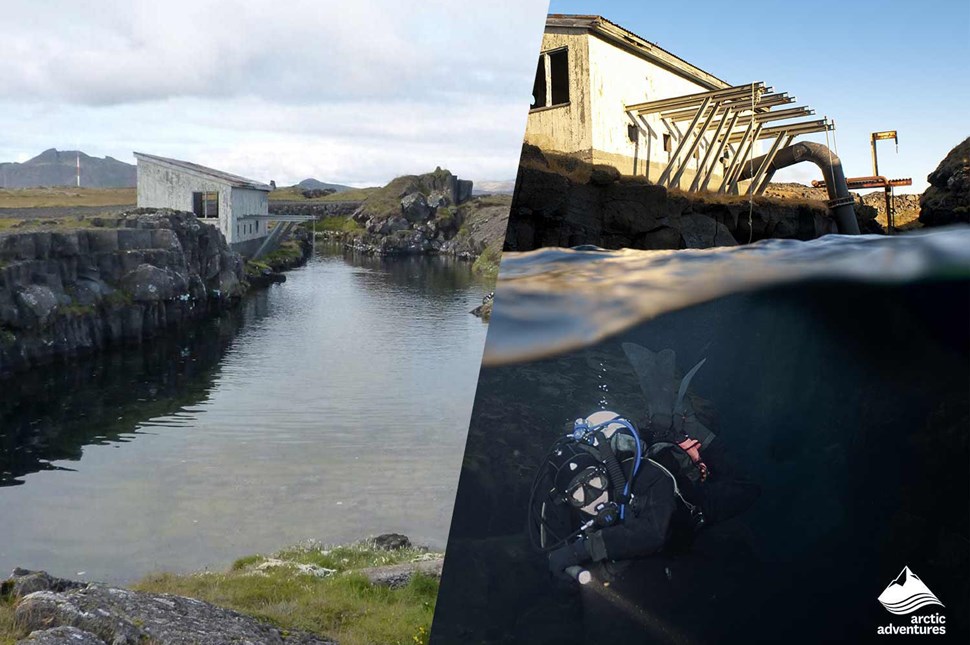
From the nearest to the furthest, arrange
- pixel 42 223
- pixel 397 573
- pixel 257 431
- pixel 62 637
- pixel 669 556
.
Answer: pixel 669 556
pixel 62 637
pixel 397 573
pixel 257 431
pixel 42 223

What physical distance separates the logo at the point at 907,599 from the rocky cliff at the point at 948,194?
2.77ft

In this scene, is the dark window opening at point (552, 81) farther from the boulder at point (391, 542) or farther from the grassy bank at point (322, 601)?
the boulder at point (391, 542)

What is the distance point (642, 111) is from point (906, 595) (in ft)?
4.22

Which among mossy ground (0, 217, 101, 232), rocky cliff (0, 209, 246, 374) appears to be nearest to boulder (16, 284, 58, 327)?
rocky cliff (0, 209, 246, 374)

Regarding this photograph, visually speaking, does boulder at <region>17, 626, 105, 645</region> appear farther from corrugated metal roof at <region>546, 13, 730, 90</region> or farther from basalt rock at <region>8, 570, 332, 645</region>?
corrugated metal roof at <region>546, 13, 730, 90</region>

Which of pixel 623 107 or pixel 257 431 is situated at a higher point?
pixel 623 107

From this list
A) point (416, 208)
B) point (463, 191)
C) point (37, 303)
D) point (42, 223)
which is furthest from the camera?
point (416, 208)

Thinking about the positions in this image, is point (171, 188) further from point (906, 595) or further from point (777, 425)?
point (906, 595)

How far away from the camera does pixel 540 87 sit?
2.09 meters

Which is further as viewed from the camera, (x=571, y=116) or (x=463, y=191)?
(x=463, y=191)

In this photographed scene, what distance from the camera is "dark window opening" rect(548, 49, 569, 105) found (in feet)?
6.78

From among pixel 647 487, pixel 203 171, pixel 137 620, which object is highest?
pixel 203 171

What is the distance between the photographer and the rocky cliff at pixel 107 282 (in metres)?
24.5

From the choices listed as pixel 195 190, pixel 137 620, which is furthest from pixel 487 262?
pixel 195 190
